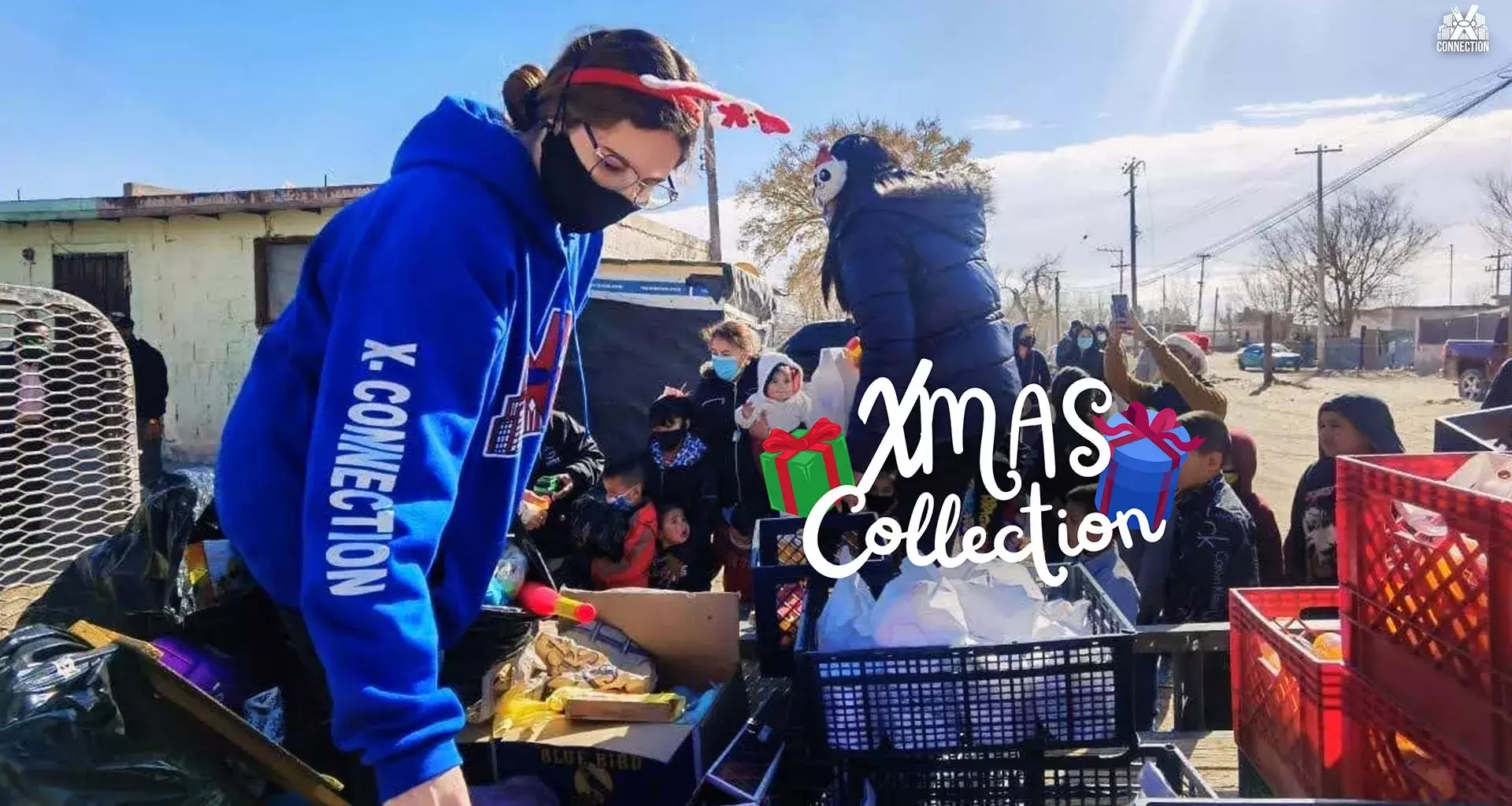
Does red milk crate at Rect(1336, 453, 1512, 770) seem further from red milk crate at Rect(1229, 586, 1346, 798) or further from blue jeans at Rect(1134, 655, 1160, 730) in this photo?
blue jeans at Rect(1134, 655, 1160, 730)

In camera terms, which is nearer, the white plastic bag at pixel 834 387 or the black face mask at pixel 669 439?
the white plastic bag at pixel 834 387

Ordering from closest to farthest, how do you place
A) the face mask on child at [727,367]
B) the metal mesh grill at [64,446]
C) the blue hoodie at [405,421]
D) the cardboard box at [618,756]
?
Result: 1. the blue hoodie at [405,421]
2. the cardboard box at [618,756]
3. the metal mesh grill at [64,446]
4. the face mask on child at [727,367]

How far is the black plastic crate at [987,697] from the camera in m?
1.82

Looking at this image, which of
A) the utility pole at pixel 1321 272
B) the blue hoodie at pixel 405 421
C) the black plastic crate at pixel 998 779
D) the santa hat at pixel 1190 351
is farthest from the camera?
the utility pole at pixel 1321 272

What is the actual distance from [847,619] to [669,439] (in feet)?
10.5

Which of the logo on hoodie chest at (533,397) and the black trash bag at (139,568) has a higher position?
the logo on hoodie chest at (533,397)

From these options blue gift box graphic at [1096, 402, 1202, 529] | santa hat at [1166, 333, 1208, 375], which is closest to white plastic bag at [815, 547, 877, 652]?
blue gift box graphic at [1096, 402, 1202, 529]

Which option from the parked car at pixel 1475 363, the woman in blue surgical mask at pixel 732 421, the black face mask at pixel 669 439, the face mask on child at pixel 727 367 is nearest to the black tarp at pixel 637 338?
the woman in blue surgical mask at pixel 732 421

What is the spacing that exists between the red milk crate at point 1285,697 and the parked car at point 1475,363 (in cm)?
2593

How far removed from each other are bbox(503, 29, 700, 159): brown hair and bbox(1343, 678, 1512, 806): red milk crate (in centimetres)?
142

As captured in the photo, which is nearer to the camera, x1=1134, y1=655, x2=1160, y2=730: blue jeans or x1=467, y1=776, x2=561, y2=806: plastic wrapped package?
x1=467, y1=776, x2=561, y2=806: plastic wrapped package

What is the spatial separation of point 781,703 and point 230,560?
1.54 meters

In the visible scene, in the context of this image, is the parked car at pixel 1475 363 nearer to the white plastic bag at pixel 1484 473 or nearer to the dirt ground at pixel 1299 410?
the dirt ground at pixel 1299 410

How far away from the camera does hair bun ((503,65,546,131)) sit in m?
1.55
